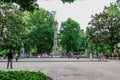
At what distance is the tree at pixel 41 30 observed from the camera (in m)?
106

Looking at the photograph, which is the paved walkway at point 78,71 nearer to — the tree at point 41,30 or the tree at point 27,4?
A: the tree at point 27,4

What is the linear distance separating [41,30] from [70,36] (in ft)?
58.6

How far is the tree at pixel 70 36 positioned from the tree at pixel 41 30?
40.1ft

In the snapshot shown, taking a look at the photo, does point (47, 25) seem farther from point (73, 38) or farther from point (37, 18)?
point (73, 38)

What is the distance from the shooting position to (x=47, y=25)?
107938mm

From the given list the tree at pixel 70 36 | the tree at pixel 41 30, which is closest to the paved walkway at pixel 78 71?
the tree at pixel 41 30

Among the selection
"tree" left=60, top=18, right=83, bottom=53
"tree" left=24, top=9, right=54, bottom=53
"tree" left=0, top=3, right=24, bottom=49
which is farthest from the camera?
"tree" left=60, top=18, right=83, bottom=53

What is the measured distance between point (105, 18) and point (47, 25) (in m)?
21.8

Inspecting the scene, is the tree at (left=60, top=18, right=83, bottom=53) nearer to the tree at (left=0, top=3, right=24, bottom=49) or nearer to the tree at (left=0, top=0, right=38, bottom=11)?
the tree at (left=0, top=3, right=24, bottom=49)

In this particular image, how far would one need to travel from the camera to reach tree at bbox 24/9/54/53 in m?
106

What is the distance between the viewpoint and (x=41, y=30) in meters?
108

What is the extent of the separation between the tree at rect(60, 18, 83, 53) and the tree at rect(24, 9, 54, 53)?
12230mm

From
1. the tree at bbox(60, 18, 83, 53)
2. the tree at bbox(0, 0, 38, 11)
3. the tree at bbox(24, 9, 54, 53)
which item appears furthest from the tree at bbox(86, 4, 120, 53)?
the tree at bbox(0, 0, 38, 11)

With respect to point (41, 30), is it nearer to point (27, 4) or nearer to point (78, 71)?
point (78, 71)
